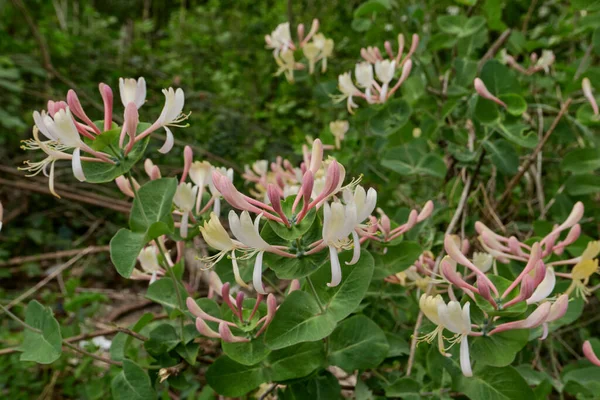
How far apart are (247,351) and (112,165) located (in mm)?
287

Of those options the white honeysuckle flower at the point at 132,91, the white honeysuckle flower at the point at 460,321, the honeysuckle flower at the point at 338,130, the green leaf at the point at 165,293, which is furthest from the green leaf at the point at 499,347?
the honeysuckle flower at the point at 338,130

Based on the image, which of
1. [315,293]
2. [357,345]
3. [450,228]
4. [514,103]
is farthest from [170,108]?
[514,103]

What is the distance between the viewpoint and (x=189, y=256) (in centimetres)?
187

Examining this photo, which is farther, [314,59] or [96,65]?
[96,65]

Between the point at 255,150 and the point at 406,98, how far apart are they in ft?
3.64

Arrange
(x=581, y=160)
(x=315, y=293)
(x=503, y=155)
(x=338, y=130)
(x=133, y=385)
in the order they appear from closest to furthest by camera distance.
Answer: (x=315, y=293)
(x=133, y=385)
(x=503, y=155)
(x=581, y=160)
(x=338, y=130)

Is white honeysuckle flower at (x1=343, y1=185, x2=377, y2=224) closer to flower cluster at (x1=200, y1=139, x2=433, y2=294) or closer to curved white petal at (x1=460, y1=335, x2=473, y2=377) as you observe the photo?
flower cluster at (x1=200, y1=139, x2=433, y2=294)

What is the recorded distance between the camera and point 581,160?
1.08 meters

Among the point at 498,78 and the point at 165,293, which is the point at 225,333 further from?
the point at 498,78

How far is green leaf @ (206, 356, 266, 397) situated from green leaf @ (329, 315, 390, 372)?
0.35 ft

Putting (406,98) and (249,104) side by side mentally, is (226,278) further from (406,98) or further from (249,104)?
(249,104)

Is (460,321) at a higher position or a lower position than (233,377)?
higher

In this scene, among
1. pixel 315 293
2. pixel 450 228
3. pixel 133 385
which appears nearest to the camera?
pixel 315 293

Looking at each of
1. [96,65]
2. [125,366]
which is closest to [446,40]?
[125,366]
